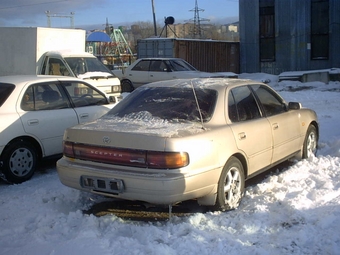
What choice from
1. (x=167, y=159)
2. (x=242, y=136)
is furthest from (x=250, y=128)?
(x=167, y=159)

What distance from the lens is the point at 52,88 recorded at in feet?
23.0

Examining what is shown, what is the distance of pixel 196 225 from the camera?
14.5ft

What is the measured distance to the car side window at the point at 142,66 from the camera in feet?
60.3

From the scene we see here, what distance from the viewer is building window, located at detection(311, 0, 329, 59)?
24031mm

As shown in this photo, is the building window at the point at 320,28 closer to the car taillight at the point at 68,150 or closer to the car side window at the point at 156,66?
the car side window at the point at 156,66

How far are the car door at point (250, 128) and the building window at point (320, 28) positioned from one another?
20.2 metres

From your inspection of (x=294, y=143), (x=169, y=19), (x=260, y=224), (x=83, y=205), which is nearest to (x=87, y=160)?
(x=83, y=205)

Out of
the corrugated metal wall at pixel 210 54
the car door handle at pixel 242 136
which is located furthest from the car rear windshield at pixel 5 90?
the corrugated metal wall at pixel 210 54

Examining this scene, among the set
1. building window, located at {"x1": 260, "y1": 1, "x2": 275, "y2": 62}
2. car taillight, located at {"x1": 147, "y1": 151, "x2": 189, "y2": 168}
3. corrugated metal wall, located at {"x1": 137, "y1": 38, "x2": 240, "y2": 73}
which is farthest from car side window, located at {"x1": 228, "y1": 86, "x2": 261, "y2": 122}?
building window, located at {"x1": 260, "y1": 1, "x2": 275, "y2": 62}

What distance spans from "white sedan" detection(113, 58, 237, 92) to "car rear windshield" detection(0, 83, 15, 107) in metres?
11.2

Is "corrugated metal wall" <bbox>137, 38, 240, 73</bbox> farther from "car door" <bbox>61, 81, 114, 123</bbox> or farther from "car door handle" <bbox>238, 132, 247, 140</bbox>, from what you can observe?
"car door handle" <bbox>238, 132, 247, 140</bbox>

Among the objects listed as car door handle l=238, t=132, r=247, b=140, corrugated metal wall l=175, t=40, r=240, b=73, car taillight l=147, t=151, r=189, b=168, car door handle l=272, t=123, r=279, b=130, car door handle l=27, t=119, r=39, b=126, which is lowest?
car taillight l=147, t=151, r=189, b=168

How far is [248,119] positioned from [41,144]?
3.04 metres

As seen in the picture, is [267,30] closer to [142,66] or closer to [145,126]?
[142,66]
